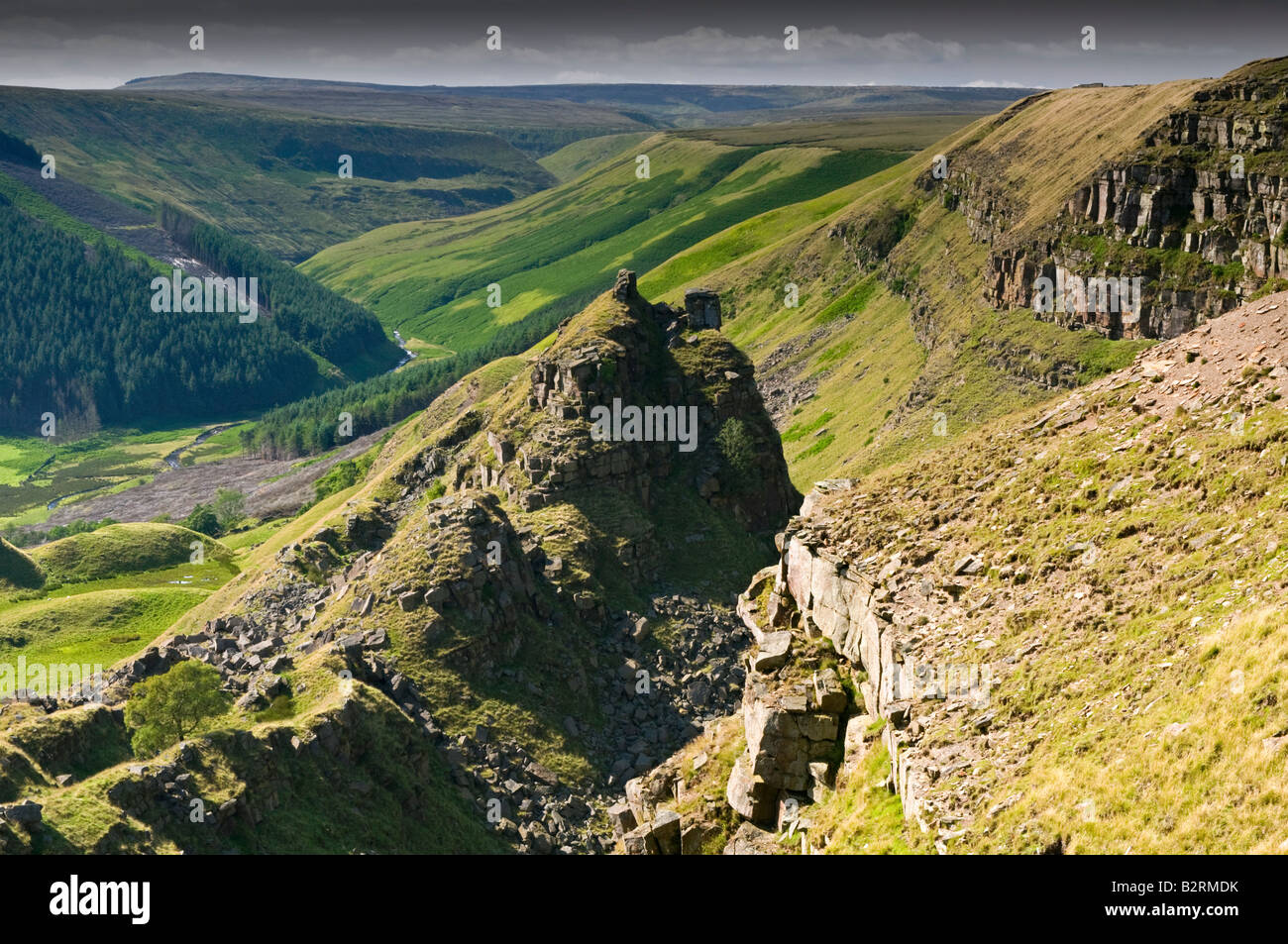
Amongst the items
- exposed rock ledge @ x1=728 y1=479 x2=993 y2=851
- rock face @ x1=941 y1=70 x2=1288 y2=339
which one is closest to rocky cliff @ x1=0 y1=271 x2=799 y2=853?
exposed rock ledge @ x1=728 y1=479 x2=993 y2=851

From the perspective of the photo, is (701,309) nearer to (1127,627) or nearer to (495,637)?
(495,637)

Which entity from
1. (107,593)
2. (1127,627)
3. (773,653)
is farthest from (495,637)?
(107,593)

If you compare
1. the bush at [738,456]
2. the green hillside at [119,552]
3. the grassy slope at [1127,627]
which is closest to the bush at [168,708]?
the grassy slope at [1127,627]

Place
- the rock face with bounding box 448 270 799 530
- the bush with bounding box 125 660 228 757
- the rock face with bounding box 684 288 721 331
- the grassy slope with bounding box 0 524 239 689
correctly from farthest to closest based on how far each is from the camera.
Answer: the grassy slope with bounding box 0 524 239 689 → the rock face with bounding box 684 288 721 331 → the rock face with bounding box 448 270 799 530 → the bush with bounding box 125 660 228 757

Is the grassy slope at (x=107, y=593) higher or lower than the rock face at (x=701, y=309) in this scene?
lower

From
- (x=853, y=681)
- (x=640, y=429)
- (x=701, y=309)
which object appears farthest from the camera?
(x=701, y=309)

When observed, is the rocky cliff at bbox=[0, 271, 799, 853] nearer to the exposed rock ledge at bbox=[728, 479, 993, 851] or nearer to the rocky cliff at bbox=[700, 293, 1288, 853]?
the rocky cliff at bbox=[700, 293, 1288, 853]

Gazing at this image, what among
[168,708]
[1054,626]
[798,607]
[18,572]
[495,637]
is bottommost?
[18,572]

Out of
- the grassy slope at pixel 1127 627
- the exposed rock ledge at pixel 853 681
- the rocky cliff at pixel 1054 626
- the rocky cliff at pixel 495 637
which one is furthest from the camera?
the rocky cliff at pixel 495 637

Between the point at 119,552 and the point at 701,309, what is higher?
the point at 701,309

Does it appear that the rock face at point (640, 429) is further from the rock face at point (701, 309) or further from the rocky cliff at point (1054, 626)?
the rocky cliff at point (1054, 626)

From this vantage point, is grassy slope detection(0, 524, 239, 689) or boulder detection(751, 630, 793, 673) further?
grassy slope detection(0, 524, 239, 689)

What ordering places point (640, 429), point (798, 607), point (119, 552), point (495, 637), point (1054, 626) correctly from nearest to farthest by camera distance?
point (1054, 626) → point (798, 607) → point (495, 637) → point (640, 429) → point (119, 552)

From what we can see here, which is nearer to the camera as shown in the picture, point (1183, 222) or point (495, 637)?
point (495, 637)
